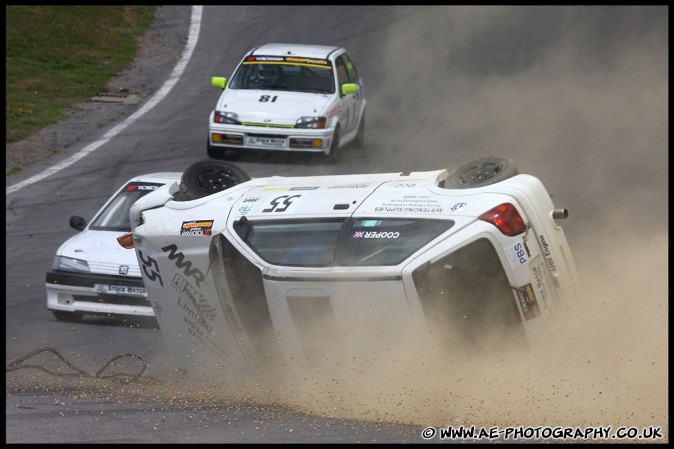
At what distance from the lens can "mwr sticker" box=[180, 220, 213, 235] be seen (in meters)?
7.64

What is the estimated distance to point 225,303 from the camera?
772cm

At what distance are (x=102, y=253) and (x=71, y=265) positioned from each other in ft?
1.07

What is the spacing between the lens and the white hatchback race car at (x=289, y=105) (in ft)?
52.4

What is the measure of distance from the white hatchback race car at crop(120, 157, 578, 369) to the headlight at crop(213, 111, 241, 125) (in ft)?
26.6

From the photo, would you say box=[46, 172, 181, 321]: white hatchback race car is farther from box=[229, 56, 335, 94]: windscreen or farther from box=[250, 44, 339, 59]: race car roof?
box=[250, 44, 339, 59]: race car roof

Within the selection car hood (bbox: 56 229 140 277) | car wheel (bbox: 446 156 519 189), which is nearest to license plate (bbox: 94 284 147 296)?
car hood (bbox: 56 229 140 277)

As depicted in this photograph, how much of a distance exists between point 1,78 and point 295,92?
277 inches

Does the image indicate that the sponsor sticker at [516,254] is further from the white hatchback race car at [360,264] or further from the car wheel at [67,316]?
the car wheel at [67,316]

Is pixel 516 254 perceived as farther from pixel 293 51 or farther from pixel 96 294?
pixel 293 51

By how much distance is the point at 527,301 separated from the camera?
701 cm

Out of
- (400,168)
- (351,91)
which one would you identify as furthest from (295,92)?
(400,168)

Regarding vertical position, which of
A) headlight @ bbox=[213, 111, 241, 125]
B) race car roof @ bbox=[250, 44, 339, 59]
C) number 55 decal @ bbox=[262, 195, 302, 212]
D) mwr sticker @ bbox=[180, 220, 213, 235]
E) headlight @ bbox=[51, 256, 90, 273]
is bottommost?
headlight @ bbox=[51, 256, 90, 273]

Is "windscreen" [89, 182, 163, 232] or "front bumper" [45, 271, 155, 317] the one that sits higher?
"windscreen" [89, 182, 163, 232]

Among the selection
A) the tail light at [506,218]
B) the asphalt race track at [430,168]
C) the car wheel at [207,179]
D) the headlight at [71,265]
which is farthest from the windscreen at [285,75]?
the tail light at [506,218]
